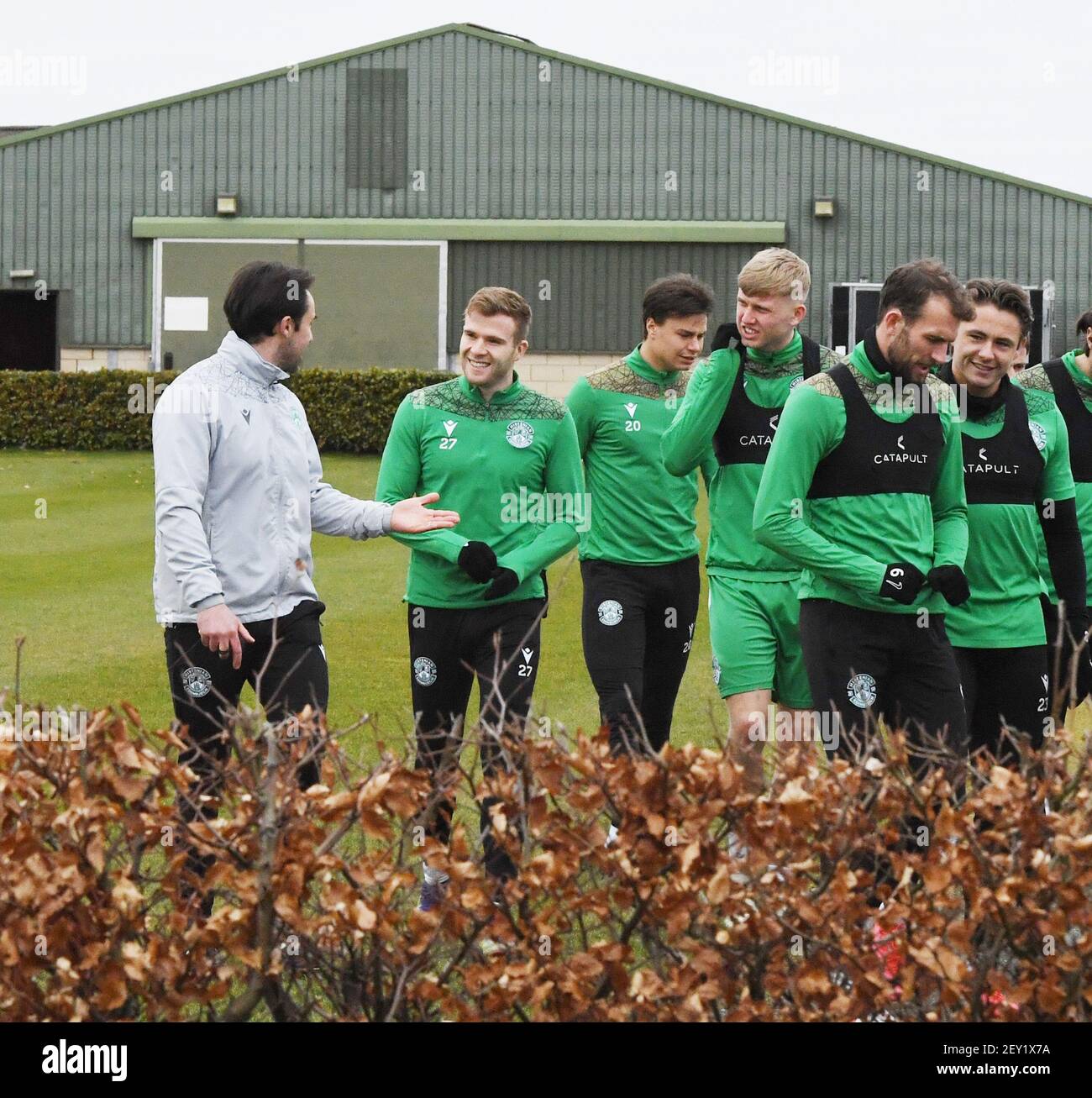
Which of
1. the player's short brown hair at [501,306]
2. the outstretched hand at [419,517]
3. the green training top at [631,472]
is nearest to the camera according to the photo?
the outstretched hand at [419,517]

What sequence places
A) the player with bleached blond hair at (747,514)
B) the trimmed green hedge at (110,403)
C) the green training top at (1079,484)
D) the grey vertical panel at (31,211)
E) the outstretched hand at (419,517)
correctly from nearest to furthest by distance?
the outstretched hand at (419,517)
the player with bleached blond hair at (747,514)
the green training top at (1079,484)
the trimmed green hedge at (110,403)
the grey vertical panel at (31,211)

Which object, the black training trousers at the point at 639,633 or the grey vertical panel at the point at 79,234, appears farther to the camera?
the grey vertical panel at the point at 79,234

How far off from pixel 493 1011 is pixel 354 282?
100ft

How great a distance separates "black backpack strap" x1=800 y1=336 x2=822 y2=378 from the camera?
20.9ft

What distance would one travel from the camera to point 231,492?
5383 mm

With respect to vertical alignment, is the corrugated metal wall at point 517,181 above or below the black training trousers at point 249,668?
above

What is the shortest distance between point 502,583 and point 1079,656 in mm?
2146

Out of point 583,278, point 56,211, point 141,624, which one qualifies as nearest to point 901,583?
point 141,624

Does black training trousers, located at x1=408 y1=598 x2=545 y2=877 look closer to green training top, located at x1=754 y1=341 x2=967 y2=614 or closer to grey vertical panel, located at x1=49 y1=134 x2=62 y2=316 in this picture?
green training top, located at x1=754 y1=341 x2=967 y2=614

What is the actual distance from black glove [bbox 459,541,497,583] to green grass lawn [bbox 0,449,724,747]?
50 cm

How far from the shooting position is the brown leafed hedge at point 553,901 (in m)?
3.37

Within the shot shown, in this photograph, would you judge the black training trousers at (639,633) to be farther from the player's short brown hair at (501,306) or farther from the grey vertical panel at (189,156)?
the grey vertical panel at (189,156)

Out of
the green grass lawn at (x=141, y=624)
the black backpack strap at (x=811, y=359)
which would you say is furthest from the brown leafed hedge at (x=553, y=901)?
the black backpack strap at (x=811, y=359)
